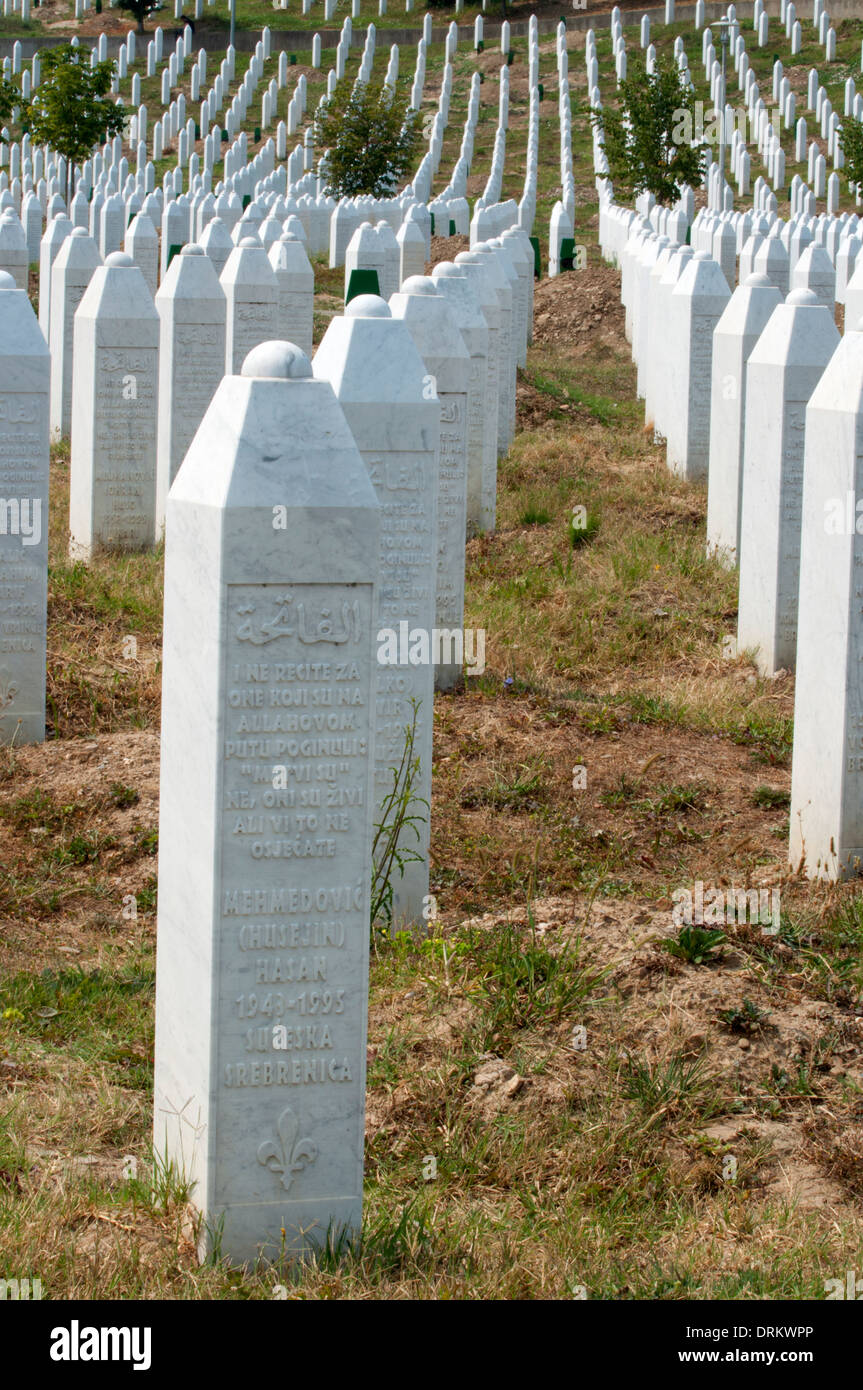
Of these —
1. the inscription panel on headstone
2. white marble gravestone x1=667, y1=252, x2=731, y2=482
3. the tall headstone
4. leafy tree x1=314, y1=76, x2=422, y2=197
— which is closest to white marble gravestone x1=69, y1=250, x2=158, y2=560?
the tall headstone

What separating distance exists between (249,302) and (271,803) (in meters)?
9.45

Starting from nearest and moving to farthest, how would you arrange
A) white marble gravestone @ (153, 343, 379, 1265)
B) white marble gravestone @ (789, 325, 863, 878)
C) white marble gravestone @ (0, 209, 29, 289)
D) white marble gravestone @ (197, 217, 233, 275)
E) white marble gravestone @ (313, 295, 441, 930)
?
white marble gravestone @ (153, 343, 379, 1265)
white marble gravestone @ (313, 295, 441, 930)
white marble gravestone @ (789, 325, 863, 878)
white marble gravestone @ (0, 209, 29, 289)
white marble gravestone @ (197, 217, 233, 275)

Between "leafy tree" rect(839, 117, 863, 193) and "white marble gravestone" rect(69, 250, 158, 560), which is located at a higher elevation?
"leafy tree" rect(839, 117, 863, 193)

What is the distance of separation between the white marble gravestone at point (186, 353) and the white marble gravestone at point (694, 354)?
382 cm

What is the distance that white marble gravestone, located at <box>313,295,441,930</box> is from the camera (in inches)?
227

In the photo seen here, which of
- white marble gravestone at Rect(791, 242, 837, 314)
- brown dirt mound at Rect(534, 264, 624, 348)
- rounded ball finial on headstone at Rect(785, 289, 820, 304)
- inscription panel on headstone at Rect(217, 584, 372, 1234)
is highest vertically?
brown dirt mound at Rect(534, 264, 624, 348)

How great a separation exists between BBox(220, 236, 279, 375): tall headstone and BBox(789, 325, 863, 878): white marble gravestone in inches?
262

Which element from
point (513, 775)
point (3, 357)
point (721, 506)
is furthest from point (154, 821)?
point (721, 506)

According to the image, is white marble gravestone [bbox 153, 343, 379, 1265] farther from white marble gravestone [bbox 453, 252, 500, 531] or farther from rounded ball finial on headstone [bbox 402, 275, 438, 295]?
white marble gravestone [bbox 453, 252, 500, 531]

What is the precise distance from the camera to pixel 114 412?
35.7 feet

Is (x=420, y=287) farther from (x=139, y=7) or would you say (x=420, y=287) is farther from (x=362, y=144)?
(x=139, y=7)

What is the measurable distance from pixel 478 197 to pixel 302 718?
131 ft

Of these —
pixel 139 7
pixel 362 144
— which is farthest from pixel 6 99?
pixel 139 7

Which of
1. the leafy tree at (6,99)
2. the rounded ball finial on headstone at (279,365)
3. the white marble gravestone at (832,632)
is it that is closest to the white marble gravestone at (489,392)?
the white marble gravestone at (832,632)
